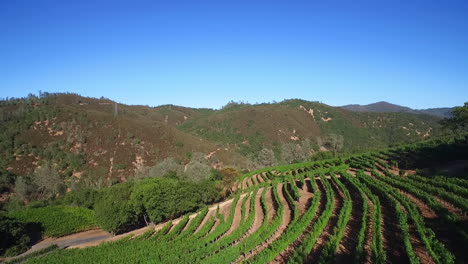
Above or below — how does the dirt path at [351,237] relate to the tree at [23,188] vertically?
below

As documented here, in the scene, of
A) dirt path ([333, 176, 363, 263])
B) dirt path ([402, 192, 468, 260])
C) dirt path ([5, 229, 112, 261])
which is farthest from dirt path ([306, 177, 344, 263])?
dirt path ([5, 229, 112, 261])

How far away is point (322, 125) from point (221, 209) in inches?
4333

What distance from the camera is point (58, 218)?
3888cm

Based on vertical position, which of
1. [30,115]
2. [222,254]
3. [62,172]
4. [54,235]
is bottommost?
[54,235]

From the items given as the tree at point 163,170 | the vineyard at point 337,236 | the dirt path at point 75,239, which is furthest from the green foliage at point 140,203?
the tree at point 163,170

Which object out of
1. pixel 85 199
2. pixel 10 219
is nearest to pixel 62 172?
pixel 85 199

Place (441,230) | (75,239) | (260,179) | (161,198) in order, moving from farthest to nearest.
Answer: (260,179)
(75,239)
(161,198)
(441,230)

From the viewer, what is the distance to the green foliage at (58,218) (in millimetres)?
37500

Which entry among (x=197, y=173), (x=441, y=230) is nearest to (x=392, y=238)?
(x=441, y=230)

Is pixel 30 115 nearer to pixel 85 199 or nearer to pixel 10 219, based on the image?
pixel 85 199

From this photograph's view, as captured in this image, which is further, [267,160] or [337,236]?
[267,160]

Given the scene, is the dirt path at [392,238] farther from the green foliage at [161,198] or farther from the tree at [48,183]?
the tree at [48,183]

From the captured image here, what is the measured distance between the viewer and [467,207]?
22.7m

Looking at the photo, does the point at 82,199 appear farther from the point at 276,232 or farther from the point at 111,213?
the point at 276,232
